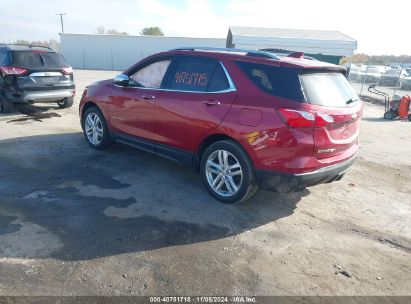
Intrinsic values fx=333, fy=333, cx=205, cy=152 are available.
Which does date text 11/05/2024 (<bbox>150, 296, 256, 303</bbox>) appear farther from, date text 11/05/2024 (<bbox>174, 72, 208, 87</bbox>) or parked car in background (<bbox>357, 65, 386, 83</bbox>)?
parked car in background (<bbox>357, 65, 386, 83</bbox>)

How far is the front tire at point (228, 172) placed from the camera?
389 cm

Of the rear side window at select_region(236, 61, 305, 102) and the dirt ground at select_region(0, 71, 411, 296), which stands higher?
the rear side window at select_region(236, 61, 305, 102)

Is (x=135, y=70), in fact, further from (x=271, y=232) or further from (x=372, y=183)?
(x=372, y=183)

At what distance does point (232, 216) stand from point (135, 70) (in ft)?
9.32

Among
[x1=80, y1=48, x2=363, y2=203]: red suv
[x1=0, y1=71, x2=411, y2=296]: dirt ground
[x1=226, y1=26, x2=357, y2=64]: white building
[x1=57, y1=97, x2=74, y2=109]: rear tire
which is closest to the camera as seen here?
[x1=0, y1=71, x2=411, y2=296]: dirt ground

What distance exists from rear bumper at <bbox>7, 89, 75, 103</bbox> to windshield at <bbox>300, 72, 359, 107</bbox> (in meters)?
7.20

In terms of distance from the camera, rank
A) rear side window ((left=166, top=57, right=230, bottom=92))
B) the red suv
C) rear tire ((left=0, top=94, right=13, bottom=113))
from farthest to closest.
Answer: rear tire ((left=0, top=94, right=13, bottom=113)) → rear side window ((left=166, top=57, right=230, bottom=92)) → the red suv

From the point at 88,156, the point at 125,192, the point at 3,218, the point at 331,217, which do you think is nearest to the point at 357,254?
the point at 331,217

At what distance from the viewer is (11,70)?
8227mm

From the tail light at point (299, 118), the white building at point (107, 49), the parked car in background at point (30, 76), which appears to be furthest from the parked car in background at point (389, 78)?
the tail light at point (299, 118)

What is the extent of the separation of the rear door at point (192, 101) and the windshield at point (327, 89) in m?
0.83

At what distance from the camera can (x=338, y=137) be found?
3820mm

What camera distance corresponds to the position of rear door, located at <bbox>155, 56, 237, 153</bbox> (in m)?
4.03

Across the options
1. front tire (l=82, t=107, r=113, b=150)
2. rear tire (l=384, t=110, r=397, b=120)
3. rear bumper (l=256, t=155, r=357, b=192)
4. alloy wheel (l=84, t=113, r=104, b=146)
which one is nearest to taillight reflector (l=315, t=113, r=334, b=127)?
rear bumper (l=256, t=155, r=357, b=192)
